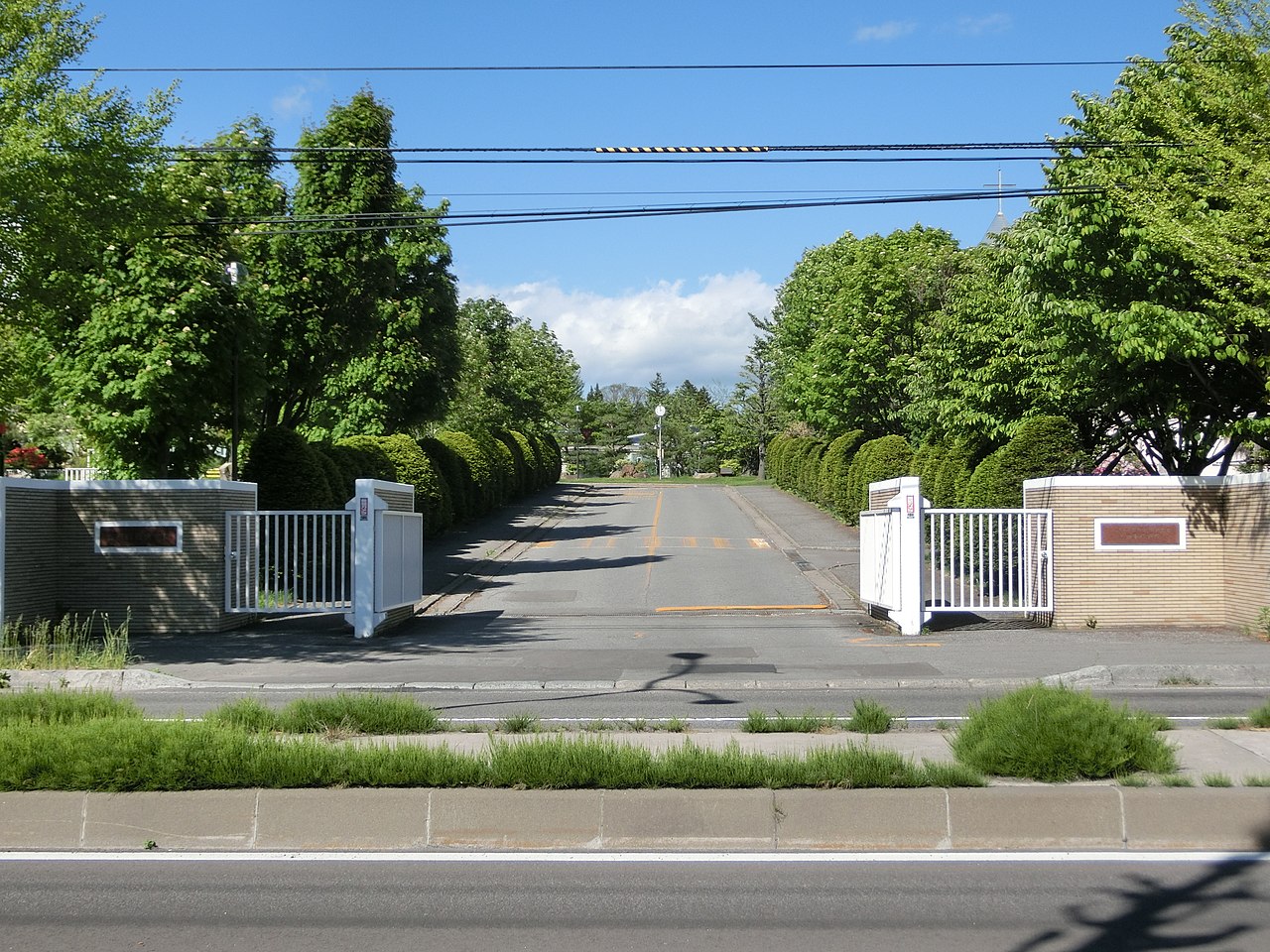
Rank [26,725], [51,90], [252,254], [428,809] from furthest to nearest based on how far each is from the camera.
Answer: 1. [252,254]
2. [51,90]
3. [26,725]
4. [428,809]

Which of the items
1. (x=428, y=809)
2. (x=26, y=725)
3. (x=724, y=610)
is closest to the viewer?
(x=428, y=809)

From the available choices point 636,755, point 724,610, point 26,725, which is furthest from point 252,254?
point 636,755

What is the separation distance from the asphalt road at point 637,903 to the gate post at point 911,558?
11.8m

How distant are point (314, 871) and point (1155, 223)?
14644 mm

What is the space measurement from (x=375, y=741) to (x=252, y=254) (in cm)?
2096

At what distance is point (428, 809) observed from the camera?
7.15 meters

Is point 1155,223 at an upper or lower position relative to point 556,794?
upper

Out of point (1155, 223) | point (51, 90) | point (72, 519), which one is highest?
point (51, 90)

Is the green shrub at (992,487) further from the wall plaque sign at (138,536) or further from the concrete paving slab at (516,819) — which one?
the concrete paving slab at (516,819)

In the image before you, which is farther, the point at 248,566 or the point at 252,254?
the point at 252,254

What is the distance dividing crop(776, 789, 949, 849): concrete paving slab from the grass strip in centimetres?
24

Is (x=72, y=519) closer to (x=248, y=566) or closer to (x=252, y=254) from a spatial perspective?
(x=248, y=566)

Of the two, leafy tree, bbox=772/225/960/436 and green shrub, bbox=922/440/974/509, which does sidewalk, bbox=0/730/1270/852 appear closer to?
green shrub, bbox=922/440/974/509

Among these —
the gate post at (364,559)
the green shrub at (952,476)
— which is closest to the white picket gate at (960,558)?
the gate post at (364,559)
